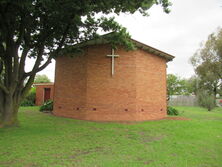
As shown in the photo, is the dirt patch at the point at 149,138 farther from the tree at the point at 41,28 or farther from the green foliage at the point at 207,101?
the green foliage at the point at 207,101

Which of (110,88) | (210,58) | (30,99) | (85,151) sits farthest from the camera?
(210,58)

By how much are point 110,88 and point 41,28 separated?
5120mm

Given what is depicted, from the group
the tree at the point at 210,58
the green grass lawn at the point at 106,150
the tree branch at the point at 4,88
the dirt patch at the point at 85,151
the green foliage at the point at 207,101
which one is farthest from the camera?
the tree at the point at 210,58

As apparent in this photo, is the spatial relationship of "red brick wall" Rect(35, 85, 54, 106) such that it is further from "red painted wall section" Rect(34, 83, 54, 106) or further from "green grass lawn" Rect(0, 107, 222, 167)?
"green grass lawn" Rect(0, 107, 222, 167)

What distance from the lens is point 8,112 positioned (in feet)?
24.6

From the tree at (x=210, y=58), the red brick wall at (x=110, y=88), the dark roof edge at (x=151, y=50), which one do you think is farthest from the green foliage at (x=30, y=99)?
the tree at (x=210, y=58)

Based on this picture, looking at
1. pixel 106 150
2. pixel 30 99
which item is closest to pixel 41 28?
pixel 106 150

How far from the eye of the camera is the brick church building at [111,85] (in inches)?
393

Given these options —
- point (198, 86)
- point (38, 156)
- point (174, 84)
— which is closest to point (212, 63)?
point (174, 84)

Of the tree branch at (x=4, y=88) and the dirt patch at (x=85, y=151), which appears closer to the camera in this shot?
the dirt patch at (x=85, y=151)

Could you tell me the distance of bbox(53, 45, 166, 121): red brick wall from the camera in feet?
A: 32.8

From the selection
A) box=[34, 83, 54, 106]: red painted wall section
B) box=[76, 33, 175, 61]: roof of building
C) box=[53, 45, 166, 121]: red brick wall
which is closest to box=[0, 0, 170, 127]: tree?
box=[76, 33, 175, 61]: roof of building

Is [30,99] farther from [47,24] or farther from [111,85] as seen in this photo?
[47,24]

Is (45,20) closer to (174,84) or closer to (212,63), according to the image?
(174,84)
